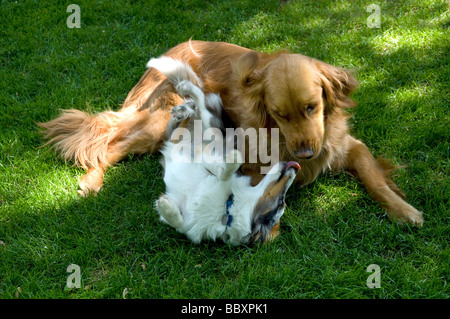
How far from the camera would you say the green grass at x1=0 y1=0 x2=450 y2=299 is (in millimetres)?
2838

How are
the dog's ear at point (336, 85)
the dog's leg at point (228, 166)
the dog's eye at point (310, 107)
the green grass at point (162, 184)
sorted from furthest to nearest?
the dog's ear at point (336, 85)
the dog's eye at point (310, 107)
the dog's leg at point (228, 166)
the green grass at point (162, 184)

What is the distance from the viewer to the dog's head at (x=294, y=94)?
120 inches

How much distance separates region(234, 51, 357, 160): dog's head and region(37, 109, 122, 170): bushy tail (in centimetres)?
137

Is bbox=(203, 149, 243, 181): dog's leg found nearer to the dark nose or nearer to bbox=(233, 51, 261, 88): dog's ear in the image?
the dark nose

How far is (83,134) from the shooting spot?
4.02 m

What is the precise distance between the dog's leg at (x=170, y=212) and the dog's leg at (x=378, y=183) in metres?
1.52

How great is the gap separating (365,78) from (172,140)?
2181 mm

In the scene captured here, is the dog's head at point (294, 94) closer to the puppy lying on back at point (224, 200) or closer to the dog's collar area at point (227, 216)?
the puppy lying on back at point (224, 200)

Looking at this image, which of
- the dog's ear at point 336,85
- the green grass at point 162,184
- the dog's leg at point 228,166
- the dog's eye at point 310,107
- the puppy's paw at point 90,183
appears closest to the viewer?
the green grass at point 162,184

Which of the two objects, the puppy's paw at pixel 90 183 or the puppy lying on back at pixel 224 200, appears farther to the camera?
the puppy's paw at pixel 90 183

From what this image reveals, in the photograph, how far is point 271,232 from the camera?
3094 millimetres

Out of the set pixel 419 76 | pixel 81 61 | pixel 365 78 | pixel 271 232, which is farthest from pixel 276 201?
pixel 81 61

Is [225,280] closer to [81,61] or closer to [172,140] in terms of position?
[172,140]

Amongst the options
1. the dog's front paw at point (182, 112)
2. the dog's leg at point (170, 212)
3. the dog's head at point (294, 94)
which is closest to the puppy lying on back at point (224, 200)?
the dog's leg at point (170, 212)
